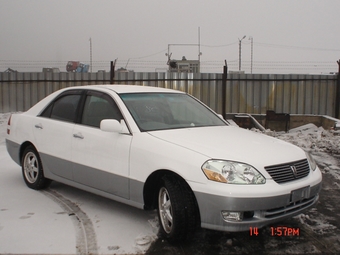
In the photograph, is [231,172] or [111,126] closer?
[231,172]

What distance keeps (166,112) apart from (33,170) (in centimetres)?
224

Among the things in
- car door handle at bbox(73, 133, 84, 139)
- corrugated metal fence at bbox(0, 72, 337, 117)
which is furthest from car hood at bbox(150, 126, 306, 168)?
corrugated metal fence at bbox(0, 72, 337, 117)

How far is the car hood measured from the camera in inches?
136

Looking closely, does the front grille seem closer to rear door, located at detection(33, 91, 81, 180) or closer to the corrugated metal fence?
rear door, located at detection(33, 91, 81, 180)

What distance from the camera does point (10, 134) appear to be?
19.3 feet

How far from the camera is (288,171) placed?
3521 mm

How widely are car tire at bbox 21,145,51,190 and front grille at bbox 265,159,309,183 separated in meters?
3.25

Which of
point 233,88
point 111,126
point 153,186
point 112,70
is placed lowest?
point 153,186

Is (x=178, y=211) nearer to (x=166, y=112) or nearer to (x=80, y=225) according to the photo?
(x=80, y=225)

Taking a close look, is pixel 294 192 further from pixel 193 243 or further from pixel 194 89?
pixel 194 89
